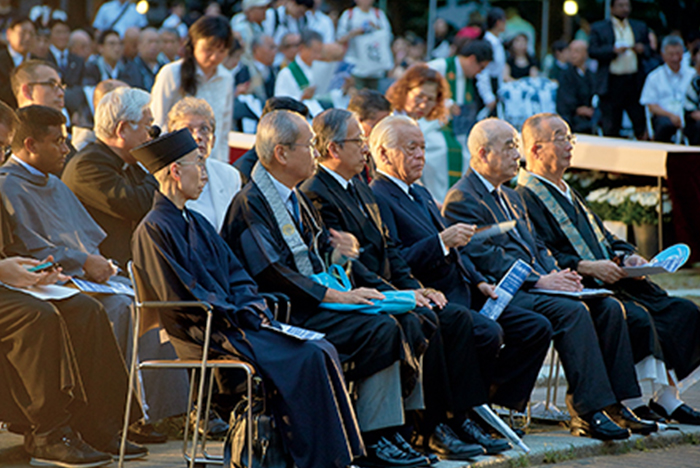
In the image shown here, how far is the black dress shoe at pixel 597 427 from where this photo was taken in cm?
570

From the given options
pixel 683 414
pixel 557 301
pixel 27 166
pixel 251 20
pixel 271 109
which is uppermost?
pixel 251 20

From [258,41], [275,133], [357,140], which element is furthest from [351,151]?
[258,41]

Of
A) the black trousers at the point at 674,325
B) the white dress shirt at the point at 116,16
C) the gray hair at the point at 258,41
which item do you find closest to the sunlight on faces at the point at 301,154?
the black trousers at the point at 674,325

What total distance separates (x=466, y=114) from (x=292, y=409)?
6.80m

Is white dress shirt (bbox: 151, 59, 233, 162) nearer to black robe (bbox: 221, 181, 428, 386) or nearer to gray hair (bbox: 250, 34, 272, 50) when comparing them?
black robe (bbox: 221, 181, 428, 386)

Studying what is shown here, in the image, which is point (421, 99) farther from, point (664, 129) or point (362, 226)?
point (664, 129)

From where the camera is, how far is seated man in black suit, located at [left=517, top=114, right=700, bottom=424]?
6.36 meters

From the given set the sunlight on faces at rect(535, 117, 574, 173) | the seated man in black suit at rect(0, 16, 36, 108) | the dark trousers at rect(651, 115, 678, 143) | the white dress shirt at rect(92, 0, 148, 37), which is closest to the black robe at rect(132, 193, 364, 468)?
the sunlight on faces at rect(535, 117, 574, 173)

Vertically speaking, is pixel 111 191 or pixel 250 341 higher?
pixel 111 191

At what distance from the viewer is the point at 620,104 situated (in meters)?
14.2

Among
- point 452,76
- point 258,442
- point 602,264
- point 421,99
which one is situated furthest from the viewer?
point 452,76

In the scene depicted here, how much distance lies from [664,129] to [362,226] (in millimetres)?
9042

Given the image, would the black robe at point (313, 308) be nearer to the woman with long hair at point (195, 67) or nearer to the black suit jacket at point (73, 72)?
the woman with long hair at point (195, 67)

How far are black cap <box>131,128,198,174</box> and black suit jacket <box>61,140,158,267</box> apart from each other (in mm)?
1092
